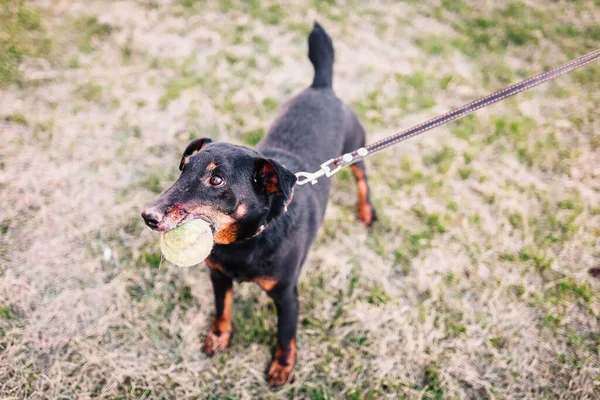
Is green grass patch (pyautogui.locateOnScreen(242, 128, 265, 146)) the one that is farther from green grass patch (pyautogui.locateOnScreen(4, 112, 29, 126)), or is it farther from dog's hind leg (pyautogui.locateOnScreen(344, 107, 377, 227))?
green grass patch (pyautogui.locateOnScreen(4, 112, 29, 126))

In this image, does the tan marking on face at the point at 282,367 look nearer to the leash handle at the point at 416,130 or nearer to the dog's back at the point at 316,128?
the dog's back at the point at 316,128

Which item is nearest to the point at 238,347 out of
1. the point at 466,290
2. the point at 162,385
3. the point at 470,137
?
the point at 162,385

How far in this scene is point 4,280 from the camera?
3.22 meters

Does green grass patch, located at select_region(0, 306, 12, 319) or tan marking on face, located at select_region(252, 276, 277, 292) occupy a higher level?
tan marking on face, located at select_region(252, 276, 277, 292)

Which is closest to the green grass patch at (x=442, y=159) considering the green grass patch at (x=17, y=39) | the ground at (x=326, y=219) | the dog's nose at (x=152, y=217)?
the ground at (x=326, y=219)

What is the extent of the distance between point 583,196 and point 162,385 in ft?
16.1

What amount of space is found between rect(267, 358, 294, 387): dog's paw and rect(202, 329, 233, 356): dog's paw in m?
0.44

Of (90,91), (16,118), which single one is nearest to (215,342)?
(16,118)

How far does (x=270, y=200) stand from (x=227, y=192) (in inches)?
12.7

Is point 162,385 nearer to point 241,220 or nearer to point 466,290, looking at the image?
point 241,220

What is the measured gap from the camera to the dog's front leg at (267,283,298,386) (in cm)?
282

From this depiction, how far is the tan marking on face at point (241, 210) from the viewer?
89.8 inches

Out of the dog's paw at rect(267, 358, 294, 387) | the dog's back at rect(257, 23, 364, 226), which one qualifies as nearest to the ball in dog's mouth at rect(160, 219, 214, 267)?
the dog's back at rect(257, 23, 364, 226)

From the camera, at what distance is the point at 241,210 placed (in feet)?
7.52
